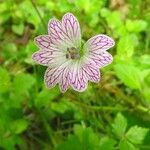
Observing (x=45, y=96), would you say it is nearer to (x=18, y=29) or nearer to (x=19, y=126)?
(x=19, y=126)

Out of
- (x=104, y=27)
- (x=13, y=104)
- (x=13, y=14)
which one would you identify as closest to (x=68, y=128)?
(x=13, y=104)

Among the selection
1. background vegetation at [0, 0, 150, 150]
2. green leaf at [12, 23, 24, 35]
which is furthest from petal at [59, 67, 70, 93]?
green leaf at [12, 23, 24, 35]

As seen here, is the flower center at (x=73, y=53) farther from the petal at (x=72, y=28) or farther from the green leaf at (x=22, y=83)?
the green leaf at (x=22, y=83)

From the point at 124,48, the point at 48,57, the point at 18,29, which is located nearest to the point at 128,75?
the point at 124,48

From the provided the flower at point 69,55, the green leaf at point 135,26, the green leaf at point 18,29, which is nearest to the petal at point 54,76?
the flower at point 69,55

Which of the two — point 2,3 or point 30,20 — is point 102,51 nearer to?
point 30,20

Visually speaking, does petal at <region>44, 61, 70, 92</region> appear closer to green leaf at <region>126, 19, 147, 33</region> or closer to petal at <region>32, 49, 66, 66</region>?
petal at <region>32, 49, 66, 66</region>
